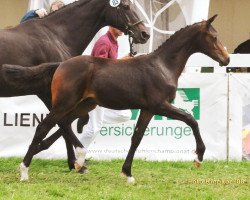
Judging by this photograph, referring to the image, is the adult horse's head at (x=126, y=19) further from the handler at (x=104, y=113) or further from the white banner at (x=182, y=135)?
the white banner at (x=182, y=135)

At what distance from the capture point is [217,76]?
10773mm

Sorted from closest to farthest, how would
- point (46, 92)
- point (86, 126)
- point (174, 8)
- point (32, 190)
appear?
point (32, 190) < point (46, 92) < point (86, 126) < point (174, 8)

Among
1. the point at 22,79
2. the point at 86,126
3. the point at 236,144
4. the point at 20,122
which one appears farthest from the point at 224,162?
the point at 22,79

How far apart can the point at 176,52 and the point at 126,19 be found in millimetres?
999

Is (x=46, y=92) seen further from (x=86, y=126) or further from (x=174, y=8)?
(x=174, y=8)

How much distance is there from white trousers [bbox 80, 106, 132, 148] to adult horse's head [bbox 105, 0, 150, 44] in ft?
5.39

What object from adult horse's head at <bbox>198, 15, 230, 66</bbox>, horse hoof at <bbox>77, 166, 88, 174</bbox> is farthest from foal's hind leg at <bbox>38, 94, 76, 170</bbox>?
adult horse's head at <bbox>198, 15, 230, 66</bbox>

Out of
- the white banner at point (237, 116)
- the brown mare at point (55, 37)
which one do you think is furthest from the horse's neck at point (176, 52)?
the white banner at point (237, 116)

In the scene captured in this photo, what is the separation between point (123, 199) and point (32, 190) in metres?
0.99

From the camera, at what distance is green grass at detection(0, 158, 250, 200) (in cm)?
718

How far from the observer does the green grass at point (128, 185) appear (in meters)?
7.18

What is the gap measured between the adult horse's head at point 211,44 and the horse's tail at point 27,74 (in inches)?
62.0

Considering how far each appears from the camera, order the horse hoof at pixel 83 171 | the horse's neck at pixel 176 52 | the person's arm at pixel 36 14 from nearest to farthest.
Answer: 1. the horse's neck at pixel 176 52
2. the horse hoof at pixel 83 171
3. the person's arm at pixel 36 14

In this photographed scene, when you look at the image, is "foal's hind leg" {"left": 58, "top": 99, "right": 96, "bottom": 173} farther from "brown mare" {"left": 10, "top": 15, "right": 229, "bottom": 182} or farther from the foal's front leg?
the foal's front leg
